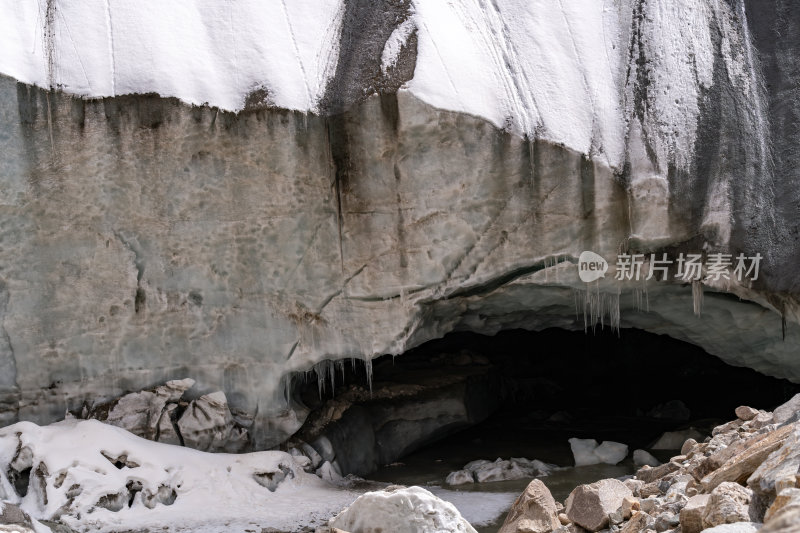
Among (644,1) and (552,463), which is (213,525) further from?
(644,1)

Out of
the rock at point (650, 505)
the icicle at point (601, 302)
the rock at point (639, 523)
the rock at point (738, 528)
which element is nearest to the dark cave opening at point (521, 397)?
the icicle at point (601, 302)

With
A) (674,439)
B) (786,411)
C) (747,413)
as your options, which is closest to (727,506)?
(786,411)

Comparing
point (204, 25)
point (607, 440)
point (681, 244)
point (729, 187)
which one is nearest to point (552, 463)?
point (607, 440)

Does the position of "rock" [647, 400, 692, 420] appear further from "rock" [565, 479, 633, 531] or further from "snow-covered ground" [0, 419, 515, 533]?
"rock" [565, 479, 633, 531]

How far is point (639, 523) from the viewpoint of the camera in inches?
194

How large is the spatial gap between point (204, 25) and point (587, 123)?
334cm

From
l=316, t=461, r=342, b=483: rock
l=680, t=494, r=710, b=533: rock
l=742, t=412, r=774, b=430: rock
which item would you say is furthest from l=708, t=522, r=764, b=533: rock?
l=316, t=461, r=342, b=483: rock

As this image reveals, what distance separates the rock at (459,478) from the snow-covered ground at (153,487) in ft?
2.11

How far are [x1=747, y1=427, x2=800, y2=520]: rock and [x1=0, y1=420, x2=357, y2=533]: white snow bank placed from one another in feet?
12.0

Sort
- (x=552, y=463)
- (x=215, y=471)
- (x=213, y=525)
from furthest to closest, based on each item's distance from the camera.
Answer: (x=552, y=463), (x=215, y=471), (x=213, y=525)

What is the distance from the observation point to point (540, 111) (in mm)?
7480

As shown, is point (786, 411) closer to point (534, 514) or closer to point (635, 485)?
point (635, 485)

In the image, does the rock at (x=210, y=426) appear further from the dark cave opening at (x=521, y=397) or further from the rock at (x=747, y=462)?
the rock at (x=747, y=462)

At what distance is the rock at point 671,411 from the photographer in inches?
438
